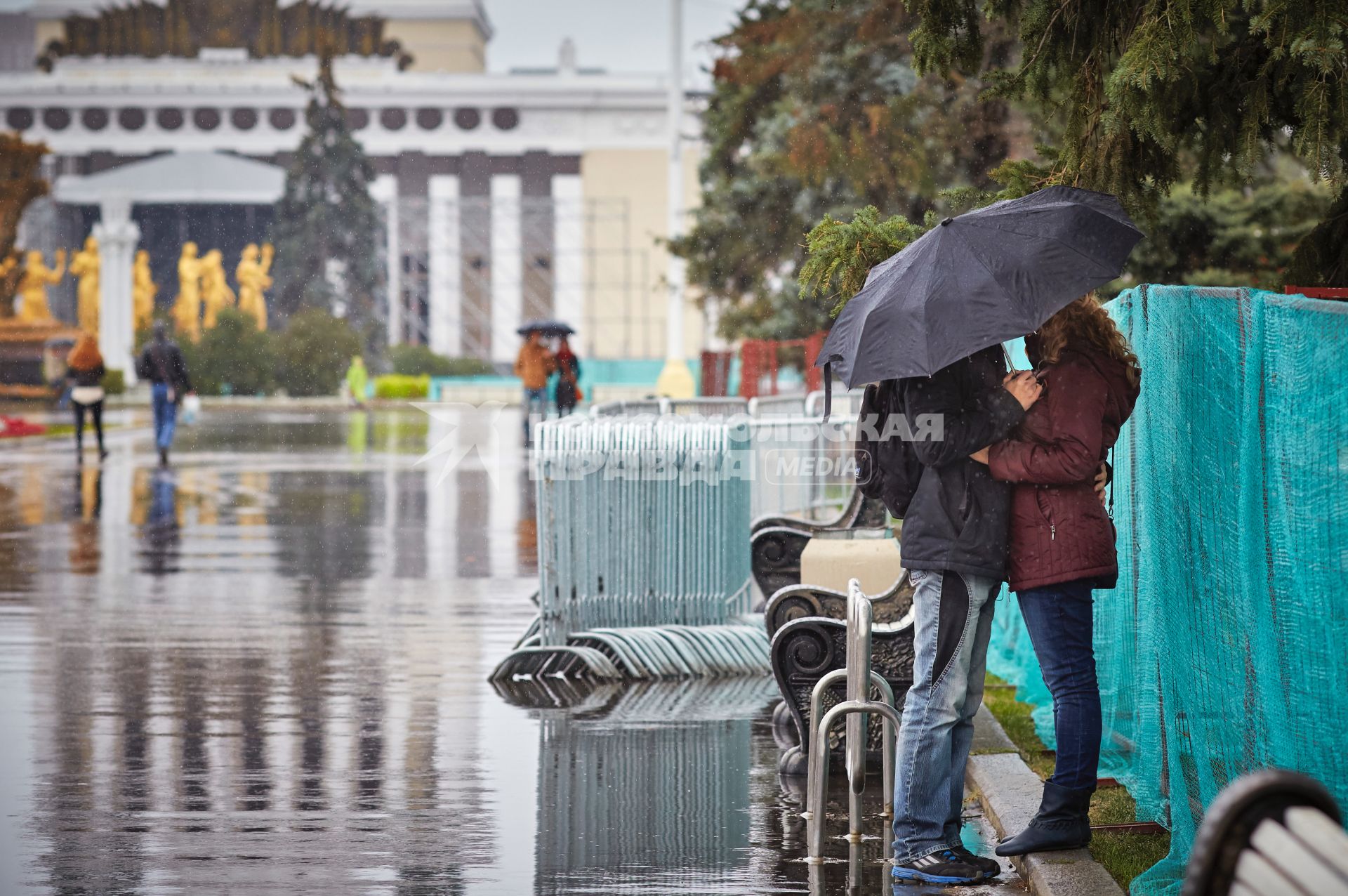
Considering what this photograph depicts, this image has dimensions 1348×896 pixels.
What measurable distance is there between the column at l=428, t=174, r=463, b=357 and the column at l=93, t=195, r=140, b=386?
53.9 feet

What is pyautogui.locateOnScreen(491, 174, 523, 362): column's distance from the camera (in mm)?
79000

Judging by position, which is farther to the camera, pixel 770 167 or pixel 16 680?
pixel 770 167

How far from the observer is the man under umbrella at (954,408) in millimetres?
5289

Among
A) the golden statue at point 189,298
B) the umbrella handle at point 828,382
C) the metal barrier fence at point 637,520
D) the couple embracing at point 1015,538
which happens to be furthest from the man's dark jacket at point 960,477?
the golden statue at point 189,298

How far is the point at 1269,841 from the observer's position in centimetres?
301

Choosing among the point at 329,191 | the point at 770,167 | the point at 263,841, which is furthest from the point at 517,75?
the point at 263,841

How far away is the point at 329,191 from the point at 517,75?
29.8 m

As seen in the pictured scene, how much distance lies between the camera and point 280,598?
12.6 m

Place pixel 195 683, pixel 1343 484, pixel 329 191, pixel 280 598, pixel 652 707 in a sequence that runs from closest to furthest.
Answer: pixel 1343 484 < pixel 652 707 < pixel 195 683 < pixel 280 598 < pixel 329 191

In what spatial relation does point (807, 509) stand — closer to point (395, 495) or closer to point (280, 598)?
point (280, 598)

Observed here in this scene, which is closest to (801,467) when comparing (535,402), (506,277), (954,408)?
(954,408)

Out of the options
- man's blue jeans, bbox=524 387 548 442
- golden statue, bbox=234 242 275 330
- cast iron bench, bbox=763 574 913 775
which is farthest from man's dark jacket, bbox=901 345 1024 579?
golden statue, bbox=234 242 275 330

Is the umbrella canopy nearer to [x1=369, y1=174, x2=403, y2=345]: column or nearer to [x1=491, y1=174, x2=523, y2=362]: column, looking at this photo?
[x1=369, y1=174, x2=403, y2=345]: column

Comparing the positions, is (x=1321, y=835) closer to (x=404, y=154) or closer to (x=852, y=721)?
(x=852, y=721)
